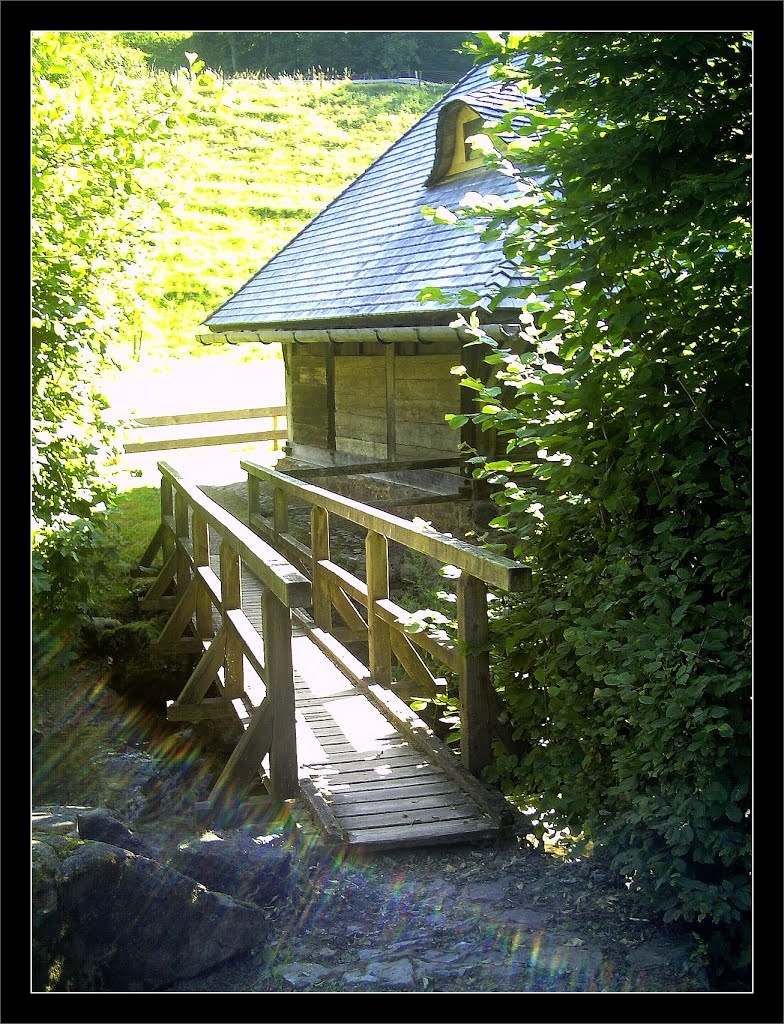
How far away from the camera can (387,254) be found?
959 cm

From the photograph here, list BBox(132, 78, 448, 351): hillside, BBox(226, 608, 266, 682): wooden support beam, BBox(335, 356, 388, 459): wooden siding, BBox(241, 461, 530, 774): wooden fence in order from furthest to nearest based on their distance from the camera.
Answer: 1. BBox(335, 356, 388, 459): wooden siding
2. BBox(132, 78, 448, 351): hillside
3. BBox(226, 608, 266, 682): wooden support beam
4. BBox(241, 461, 530, 774): wooden fence

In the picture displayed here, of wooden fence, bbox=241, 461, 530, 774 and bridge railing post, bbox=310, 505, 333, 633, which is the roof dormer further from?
bridge railing post, bbox=310, 505, 333, 633

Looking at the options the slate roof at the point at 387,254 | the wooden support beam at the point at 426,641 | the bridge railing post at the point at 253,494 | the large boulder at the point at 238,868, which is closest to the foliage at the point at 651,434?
the wooden support beam at the point at 426,641

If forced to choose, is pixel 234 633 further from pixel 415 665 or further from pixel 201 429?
pixel 201 429

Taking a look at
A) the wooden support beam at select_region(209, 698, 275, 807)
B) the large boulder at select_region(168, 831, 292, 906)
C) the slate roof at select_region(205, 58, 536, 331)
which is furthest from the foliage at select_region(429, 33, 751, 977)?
the slate roof at select_region(205, 58, 536, 331)

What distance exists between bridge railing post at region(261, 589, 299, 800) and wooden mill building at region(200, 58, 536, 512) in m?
3.47

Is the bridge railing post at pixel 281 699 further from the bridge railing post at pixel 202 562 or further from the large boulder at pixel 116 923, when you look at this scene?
the bridge railing post at pixel 202 562

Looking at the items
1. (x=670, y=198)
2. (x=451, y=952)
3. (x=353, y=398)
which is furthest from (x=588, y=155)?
(x=353, y=398)

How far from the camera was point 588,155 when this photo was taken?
2688 millimetres

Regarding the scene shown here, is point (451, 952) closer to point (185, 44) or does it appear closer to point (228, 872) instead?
point (228, 872)

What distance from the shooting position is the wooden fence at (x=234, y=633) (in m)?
3.79

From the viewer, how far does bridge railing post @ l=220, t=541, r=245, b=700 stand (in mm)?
4891

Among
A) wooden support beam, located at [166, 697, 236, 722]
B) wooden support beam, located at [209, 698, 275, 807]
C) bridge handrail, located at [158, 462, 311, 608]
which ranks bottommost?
wooden support beam, located at [166, 697, 236, 722]

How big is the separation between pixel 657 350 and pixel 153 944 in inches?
84.7
